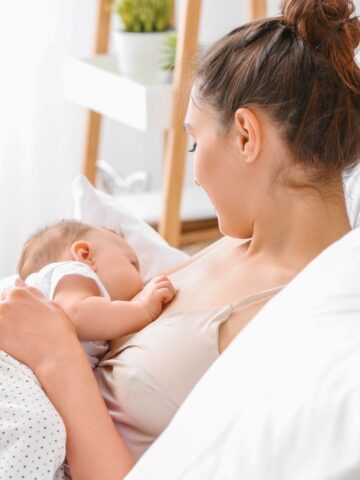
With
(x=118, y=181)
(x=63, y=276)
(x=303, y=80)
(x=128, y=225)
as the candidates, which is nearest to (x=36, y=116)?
(x=118, y=181)

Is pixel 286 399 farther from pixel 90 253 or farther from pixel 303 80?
pixel 90 253

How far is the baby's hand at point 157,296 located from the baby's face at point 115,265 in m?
0.13

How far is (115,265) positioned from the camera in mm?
1532

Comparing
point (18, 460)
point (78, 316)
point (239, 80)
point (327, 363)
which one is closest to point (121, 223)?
point (78, 316)

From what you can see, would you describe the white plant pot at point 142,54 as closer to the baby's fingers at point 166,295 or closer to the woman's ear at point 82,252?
the woman's ear at point 82,252

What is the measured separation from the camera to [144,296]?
136 cm

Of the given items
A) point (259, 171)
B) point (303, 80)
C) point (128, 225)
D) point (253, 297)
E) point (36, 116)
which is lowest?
point (36, 116)

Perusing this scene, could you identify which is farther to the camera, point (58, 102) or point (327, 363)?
point (58, 102)

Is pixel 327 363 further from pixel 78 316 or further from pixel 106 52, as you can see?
pixel 106 52

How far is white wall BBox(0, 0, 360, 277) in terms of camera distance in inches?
125

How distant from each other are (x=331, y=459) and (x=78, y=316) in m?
0.70

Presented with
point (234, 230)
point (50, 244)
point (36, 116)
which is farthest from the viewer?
point (36, 116)

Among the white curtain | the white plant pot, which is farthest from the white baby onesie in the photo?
the white curtain

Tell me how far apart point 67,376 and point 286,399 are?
1.61 feet
